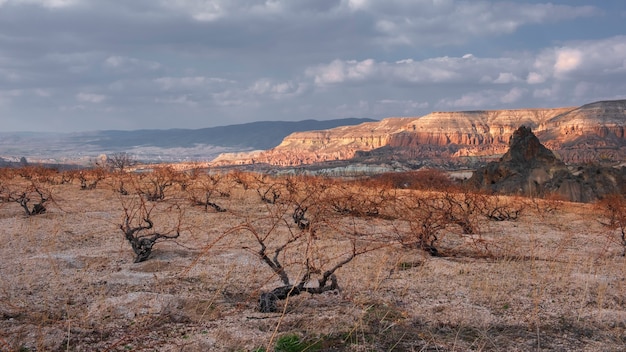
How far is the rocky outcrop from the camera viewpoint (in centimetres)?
2673

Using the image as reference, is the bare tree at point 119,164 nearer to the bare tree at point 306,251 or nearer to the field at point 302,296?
the bare tree at point 306,251

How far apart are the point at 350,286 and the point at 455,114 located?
148312mm

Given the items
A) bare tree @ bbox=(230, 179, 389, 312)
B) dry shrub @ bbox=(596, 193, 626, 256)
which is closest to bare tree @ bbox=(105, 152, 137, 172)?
bare tree @ bbox=(230, 179, 389, 312)

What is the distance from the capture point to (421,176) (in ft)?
127

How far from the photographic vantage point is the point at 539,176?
30016mm

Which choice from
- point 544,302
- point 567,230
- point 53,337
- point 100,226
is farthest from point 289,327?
point 567,230

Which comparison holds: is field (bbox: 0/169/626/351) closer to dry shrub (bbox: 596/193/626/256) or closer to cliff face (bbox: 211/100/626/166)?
dry shrub (bbox: 596/193/626/256)

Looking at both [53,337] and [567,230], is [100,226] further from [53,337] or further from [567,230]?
[567,230]

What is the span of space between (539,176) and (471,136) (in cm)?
10647

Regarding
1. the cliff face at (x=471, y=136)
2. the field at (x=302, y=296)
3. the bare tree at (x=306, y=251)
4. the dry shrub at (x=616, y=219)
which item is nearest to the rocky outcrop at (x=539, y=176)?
the dry shrub at (x=616, y=219)

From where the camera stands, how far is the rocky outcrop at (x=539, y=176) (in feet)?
87.7

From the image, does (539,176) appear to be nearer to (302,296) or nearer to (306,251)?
(302,296)

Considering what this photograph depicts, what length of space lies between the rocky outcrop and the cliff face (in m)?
50.7

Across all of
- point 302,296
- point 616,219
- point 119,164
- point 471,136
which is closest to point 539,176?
point 616,219
